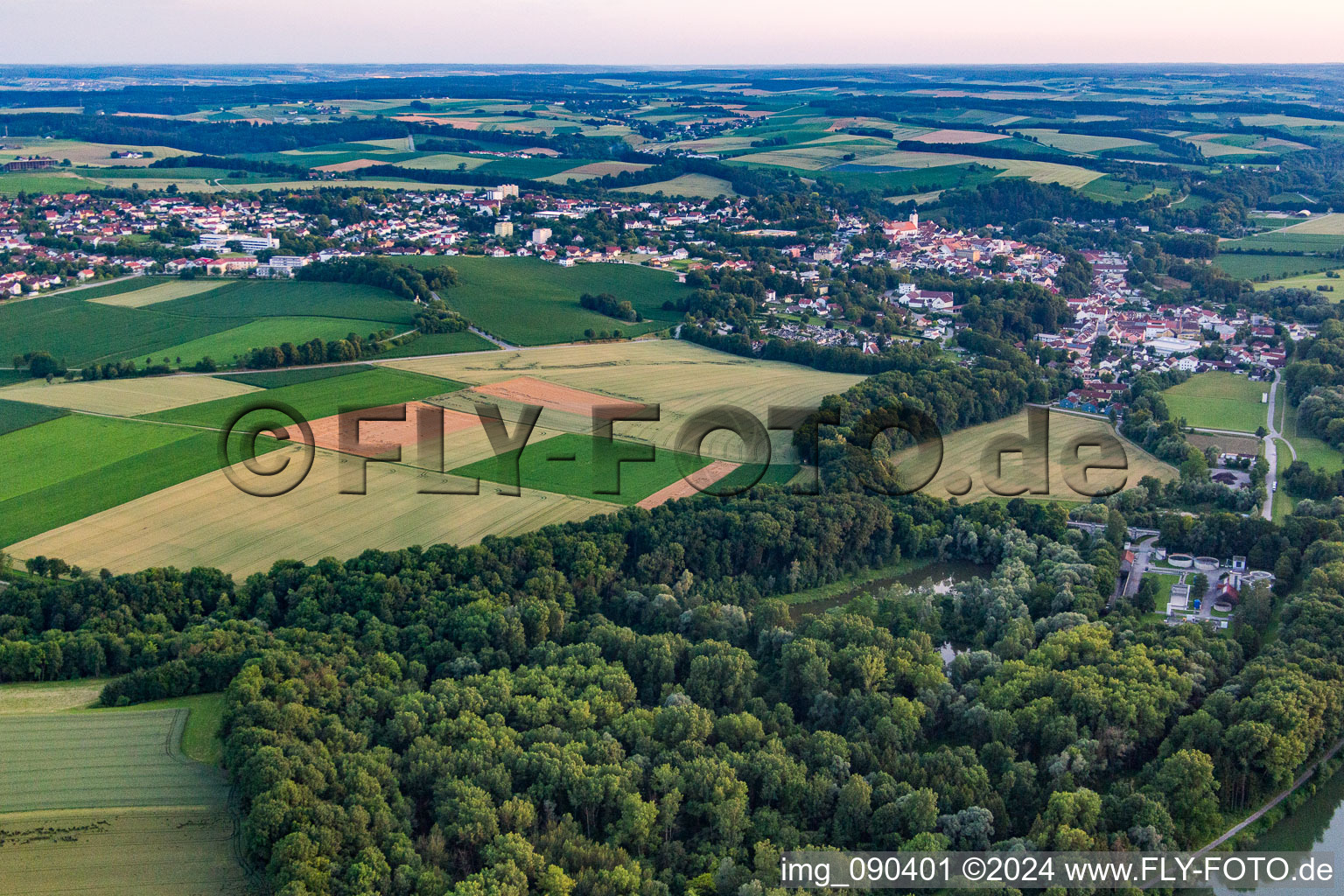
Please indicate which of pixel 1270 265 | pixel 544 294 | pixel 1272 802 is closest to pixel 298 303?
pixel 544 294

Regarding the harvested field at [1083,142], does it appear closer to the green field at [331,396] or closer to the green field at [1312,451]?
the green field at [1312,451]

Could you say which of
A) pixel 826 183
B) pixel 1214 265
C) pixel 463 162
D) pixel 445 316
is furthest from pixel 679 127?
pixel 445 316

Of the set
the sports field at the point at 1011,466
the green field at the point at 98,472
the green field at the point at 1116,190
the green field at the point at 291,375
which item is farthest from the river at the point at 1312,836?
the green field at the point at 1116,190

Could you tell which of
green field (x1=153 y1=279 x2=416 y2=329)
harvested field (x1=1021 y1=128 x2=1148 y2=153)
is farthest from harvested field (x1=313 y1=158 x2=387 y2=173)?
harvested field (x1=1021 y1=128 x2=1148 y2=153)

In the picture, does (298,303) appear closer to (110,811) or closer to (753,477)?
(753,477)

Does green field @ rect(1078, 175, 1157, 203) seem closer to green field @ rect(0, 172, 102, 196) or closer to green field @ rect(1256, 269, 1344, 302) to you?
green field @ rect(1256, 269, 1344, 302)

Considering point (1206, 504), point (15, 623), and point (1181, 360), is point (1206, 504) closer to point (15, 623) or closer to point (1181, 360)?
point (1181, 360)
